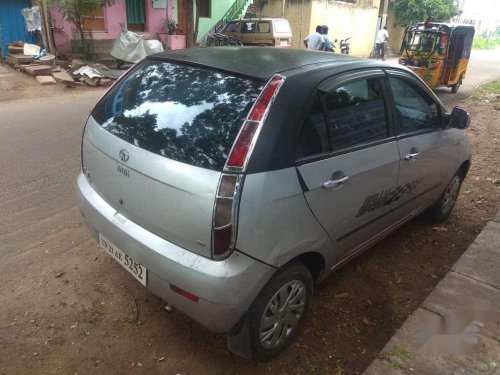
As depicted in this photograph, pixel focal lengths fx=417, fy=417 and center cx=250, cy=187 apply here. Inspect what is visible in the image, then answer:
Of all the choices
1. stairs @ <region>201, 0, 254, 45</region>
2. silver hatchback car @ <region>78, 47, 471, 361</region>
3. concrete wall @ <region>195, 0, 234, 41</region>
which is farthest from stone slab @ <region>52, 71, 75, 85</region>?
concrete wall @ <region>195, 0, 234, 41</region>

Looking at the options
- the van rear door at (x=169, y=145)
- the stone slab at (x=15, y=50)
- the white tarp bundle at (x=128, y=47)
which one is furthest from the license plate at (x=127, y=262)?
the white tarp bundle at (x=128, y=47)

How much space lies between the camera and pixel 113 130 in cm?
254

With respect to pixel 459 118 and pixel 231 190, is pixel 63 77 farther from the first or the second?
pixel 231 190

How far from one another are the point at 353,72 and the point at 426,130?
1.08m

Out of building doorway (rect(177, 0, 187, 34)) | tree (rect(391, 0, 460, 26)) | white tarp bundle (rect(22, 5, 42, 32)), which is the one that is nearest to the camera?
white tarp bundle (rect(22, 5, 42, 32))

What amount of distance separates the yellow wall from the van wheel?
20.9 meters

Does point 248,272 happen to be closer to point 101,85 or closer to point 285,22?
point 101,85

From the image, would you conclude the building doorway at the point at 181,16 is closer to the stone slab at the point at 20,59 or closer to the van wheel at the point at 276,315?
the stone slab at the point at 20,59

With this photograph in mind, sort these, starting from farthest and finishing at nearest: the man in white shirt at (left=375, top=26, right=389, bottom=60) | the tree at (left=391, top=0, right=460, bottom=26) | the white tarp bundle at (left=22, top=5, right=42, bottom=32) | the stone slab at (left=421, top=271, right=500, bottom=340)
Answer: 1. the tree at (left=391, top=0, right=460, bottom=26)
2. the man in white shirt at (left=375, top=26, right=389, bottom=60)
3. the white tarp bundle at (left=22, top=5, right=42, bottom=32)
4. the stone slab at (left=421, top=271, right=500, bottom=340)

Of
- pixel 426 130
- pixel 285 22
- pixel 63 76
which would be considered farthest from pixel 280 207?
pixel 285 22

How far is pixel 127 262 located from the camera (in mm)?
2438

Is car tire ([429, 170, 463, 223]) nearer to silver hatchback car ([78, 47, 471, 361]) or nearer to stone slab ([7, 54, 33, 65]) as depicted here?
silver hatchback car ([78, 47, 471, 361])

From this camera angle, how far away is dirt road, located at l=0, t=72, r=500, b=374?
2.45 m

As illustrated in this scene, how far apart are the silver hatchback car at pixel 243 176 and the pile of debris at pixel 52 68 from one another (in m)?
8.85
